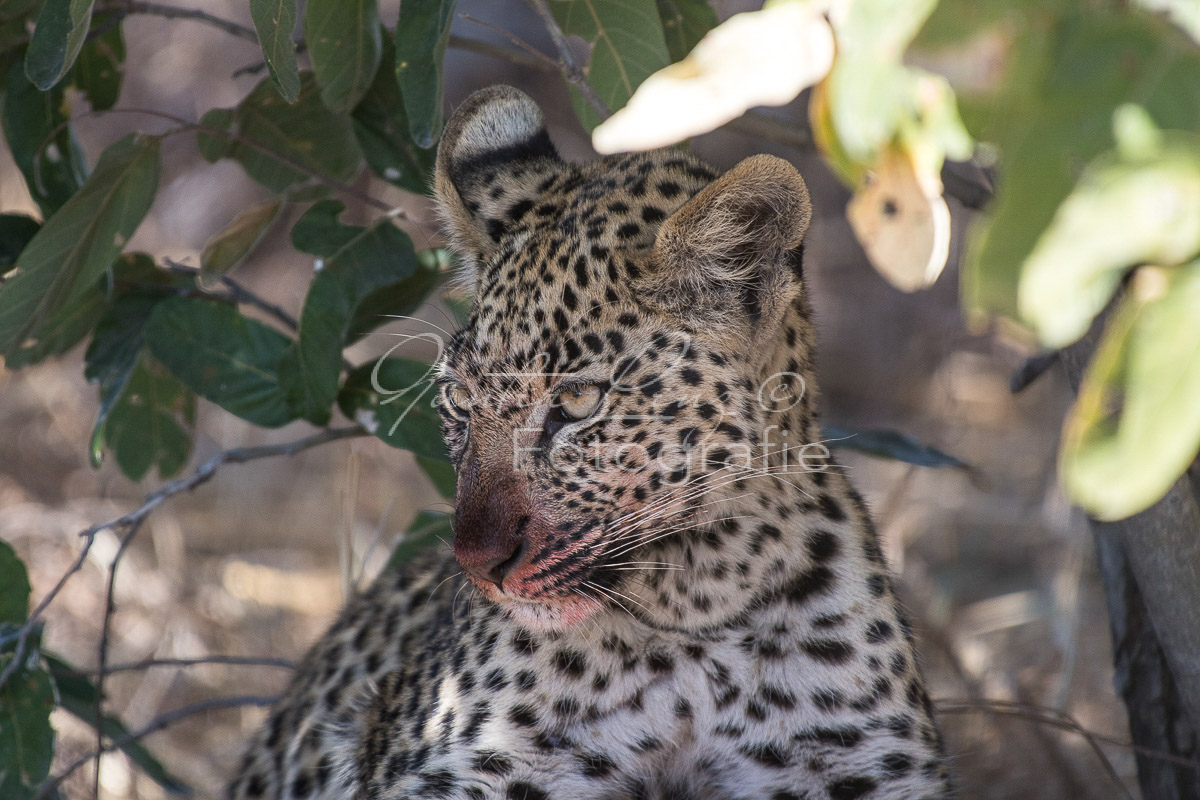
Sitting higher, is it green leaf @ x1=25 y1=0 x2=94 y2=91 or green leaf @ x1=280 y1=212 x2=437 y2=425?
green leaf @ x1=25 y1=0 x2=94 y2=91

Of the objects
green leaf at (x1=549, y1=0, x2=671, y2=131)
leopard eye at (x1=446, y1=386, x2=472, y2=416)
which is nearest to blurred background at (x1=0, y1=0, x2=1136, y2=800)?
leopard eye at (x1=446, y1=386, x2=472, y2=416)

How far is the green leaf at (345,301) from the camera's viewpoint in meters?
3.52

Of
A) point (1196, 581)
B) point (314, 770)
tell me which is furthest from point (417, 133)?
point (1196, 581)

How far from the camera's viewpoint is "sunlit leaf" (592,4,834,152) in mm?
1430

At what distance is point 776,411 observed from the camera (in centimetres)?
285

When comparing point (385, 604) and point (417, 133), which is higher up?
point (417, 133)

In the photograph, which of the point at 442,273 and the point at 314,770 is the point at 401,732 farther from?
the point at 442,273

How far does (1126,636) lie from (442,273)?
96.3 inches

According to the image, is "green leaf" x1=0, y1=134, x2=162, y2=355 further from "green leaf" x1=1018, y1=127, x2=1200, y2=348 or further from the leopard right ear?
"green leaf" x1=1018, y1=127, x2=1200, y2=348

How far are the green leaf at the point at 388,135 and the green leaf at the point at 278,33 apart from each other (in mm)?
1023

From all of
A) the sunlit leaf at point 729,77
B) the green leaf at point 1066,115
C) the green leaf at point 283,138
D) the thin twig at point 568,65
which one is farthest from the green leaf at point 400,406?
the green leaf at point 1066,115

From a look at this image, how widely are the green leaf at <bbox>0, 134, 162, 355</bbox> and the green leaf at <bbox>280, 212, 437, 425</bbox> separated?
1.86 ft

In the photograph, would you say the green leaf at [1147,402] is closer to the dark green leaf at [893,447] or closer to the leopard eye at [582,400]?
the leopard eye at [582,400]

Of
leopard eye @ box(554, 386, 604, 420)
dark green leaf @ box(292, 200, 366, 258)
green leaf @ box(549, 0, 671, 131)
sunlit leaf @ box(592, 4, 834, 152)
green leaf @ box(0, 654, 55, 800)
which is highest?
sunlit leaf @ box(592, 4, 834, 152)
